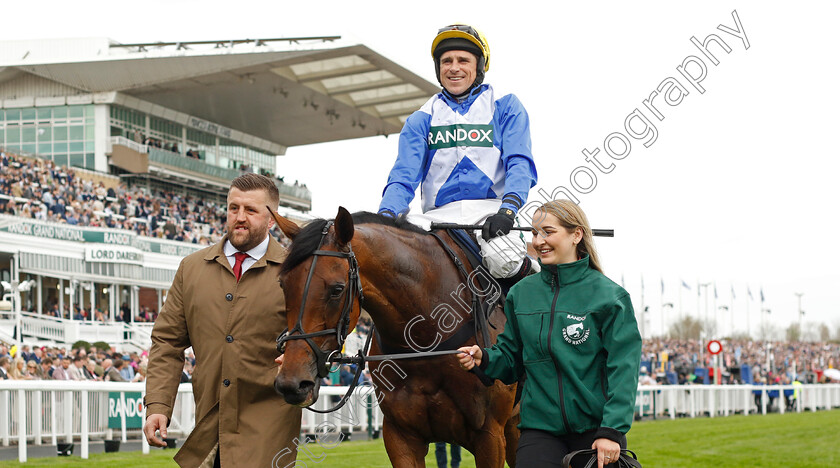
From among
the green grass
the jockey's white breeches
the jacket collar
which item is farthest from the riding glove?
the green grass

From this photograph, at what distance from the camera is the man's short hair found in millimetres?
3600

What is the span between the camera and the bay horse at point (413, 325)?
328 cm

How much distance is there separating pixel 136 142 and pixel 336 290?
3600 centimetres

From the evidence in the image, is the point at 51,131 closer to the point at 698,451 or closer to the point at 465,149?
the point at 698,451

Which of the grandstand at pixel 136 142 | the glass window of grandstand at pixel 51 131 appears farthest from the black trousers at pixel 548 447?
the glass window of grandstand at pixel 51 131

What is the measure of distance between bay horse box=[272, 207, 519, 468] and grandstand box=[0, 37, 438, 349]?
59.8ft

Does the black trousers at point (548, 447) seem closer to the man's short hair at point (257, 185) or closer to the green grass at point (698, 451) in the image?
the man's short hair at point (257, 185)

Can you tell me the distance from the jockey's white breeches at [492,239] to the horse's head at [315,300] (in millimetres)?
719

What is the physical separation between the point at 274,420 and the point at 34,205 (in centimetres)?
2442

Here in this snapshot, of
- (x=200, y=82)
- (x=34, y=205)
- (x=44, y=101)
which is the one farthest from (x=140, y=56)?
(x=34, y=205)

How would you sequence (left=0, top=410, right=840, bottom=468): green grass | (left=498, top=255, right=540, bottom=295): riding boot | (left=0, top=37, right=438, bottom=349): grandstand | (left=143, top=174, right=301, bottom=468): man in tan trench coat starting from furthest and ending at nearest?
(left=0, top=37, right=438, bottom=349): grandstand → (left=0, top=410, right=840, bottom=468): green grass → (left=498, top=255, right=540, bottom=295): riding boot → (left=143, top=174, right=301, bottom=468): man in tan trench coat

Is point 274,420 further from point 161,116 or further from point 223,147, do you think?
point 223,147

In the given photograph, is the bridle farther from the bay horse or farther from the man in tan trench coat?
the man in tan trench coat

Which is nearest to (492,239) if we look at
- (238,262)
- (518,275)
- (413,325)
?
(518,275)
